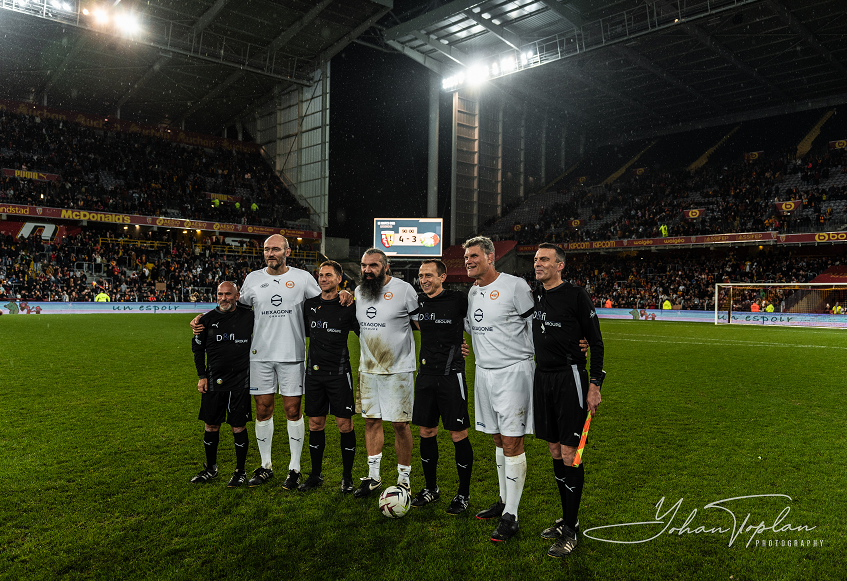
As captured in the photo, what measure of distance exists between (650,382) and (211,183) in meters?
35.7

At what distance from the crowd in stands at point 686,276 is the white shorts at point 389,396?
28.4 meters

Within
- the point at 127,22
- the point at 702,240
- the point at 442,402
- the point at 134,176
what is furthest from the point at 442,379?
the point at 134,176

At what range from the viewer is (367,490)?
189 inches

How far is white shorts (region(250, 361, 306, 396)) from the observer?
5051mm

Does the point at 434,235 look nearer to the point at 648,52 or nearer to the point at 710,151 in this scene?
the point at 648,52

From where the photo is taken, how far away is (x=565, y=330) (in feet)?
13.3

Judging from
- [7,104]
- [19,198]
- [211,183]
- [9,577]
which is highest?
[7,104]

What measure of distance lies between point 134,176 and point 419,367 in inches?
1468

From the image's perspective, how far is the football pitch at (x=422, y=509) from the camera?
3.63 m

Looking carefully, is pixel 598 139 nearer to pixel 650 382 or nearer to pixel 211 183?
pixel 211 183

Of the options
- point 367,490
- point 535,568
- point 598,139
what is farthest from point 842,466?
point 598,139

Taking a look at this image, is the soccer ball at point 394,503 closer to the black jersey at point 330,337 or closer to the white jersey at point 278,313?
the black jersey at point 330,337

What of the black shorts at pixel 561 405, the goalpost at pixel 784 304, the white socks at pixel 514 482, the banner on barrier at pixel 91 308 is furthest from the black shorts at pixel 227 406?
the goalpost at pixel 784 304

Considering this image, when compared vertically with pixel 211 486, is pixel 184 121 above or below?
above
